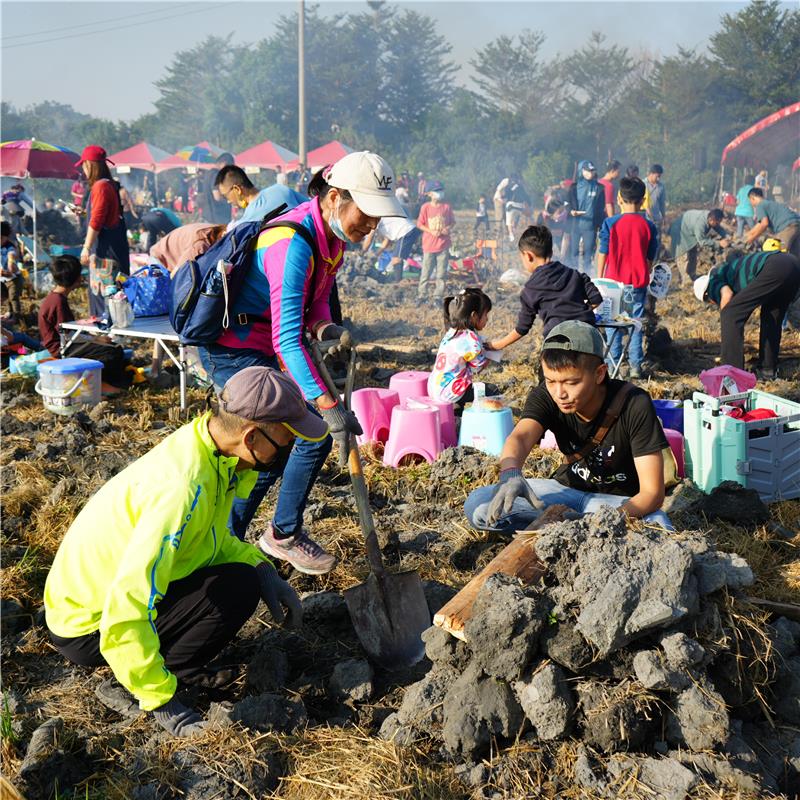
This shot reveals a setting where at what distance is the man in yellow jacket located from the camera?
8.36 feet

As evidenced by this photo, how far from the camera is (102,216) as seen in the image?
823 cm

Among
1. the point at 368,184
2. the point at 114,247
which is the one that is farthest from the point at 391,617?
the point at 114,247

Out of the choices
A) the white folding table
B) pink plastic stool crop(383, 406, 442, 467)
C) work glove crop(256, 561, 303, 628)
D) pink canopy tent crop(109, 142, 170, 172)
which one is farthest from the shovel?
pink canopy tent crop(109, 142, 170, 172)

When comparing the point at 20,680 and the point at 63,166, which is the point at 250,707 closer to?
the point at 20,680

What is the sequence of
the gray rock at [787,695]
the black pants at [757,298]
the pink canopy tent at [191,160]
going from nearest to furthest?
the gray rock at [787,695] → the black pants at [757,298] → the pink canopy tent at [191,160]

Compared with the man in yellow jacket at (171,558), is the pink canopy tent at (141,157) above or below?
above

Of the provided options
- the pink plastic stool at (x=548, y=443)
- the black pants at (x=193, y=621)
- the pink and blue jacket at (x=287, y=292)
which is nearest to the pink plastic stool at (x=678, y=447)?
the pink plastic stool at (x=548, y=443)

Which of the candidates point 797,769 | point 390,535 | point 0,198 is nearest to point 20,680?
point 390,535

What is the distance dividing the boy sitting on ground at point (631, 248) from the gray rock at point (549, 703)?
5.33 m

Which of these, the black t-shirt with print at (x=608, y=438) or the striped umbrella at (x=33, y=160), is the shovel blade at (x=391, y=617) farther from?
the striped umbrella at (x=33, y=160)

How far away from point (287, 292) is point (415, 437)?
229 centimetres

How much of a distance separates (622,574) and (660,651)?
0.25 meters

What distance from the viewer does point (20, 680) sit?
328 cm

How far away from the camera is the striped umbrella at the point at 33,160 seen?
13492 millimetres
